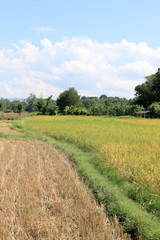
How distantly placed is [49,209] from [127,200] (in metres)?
1.34

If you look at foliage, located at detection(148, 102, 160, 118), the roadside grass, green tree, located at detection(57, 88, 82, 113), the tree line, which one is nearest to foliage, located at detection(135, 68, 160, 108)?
the tree line

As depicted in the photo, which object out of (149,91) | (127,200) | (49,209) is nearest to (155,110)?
(149,91)

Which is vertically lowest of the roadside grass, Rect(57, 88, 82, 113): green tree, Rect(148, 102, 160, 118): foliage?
the roadside grass

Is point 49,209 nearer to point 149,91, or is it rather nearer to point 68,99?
point 149,91

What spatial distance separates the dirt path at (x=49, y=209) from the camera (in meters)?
2.49

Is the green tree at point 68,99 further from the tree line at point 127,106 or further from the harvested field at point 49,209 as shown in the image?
the harvested field at point 49,209

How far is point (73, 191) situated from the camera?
12.0 ft

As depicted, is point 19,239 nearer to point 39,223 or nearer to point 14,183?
point 39,223

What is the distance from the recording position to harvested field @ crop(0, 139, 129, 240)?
2492 millimetres

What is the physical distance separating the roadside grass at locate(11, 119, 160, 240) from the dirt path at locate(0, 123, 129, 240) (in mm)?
243

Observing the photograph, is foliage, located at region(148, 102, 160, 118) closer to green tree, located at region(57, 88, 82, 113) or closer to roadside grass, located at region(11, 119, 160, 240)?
roadside grass, located at region(11, 119, 160, 240)

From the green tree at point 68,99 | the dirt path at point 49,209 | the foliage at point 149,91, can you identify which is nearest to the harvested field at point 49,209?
the dirt path at point 49,209

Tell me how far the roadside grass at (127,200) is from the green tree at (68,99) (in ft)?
156

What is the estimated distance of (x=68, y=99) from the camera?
52531 millimetres
